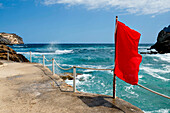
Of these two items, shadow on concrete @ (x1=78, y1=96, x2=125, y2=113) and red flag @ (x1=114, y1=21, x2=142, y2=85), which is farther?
shadow on concrete @ (x1=78, y1=96, x2=125, y2=113)

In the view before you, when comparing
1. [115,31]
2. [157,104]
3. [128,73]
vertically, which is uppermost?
[115,31]

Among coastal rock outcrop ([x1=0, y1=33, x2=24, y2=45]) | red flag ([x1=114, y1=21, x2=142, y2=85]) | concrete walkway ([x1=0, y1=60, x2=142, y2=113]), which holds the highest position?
coastal rock outcrop ([x1=0, y1=33, x2=24, y2=45])

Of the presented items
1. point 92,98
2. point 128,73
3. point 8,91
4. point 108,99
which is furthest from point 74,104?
point 8,91

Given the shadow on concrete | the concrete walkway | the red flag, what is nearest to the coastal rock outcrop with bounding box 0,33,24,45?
the concrete walkway

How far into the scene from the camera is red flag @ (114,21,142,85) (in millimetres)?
3977

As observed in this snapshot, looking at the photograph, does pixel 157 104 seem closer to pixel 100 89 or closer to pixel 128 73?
pixel 100 89

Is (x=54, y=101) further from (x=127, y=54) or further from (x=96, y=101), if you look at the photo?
(x=127, y=54)

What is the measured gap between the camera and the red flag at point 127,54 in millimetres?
3977

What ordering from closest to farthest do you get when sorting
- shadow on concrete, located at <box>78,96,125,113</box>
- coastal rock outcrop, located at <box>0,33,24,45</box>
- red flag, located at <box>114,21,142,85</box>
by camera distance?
red flag, located at <box>114,21,142,85</box>
shadow on concrete, located at <box>78,96,125,113</box>
coastal rock outcrop, located at <box>0,33,24,45</box>

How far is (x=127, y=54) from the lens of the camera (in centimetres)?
412

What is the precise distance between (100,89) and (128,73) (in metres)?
6.59

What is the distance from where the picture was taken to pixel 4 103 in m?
4.47

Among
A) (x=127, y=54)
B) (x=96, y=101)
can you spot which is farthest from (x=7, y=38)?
(x=127, y=54)

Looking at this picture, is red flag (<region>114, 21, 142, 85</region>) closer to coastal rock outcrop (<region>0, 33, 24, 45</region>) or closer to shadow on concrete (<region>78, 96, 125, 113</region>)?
shadow on concrete (<region>78, 96, 125, 113</region>)
